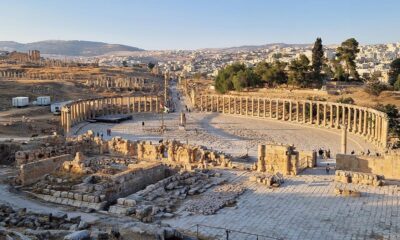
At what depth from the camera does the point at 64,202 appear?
72.1 feet

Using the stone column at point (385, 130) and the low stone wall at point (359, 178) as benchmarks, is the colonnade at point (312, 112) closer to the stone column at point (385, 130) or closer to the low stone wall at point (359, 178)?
the stone column at point (385, 130)

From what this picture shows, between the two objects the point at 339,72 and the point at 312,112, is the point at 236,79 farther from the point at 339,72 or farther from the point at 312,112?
the point at 312,112

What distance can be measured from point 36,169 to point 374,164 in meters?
20.4

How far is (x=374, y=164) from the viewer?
27984mm

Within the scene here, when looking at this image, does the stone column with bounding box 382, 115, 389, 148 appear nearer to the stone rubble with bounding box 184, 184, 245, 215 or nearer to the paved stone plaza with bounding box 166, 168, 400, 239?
the paved stone plaza with bounding box 166, 168, 400, 239

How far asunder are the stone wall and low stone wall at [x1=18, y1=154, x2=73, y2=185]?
41.4 feet

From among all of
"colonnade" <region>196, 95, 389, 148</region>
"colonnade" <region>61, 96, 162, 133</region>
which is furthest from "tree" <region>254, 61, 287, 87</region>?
"colonnade" <region>61, 96, 162, 133</region>

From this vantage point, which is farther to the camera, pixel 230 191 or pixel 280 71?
pixel 280 71

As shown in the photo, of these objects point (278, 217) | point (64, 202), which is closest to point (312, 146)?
point (278, 217)

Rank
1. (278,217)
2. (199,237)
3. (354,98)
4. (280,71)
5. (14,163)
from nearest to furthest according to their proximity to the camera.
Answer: (199,237) → (278,217) → (14,163) → (354,98) → (280,71)

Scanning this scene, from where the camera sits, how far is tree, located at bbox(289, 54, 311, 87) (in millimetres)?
70750

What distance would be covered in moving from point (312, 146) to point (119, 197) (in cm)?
2683

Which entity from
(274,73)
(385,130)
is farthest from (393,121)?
(274,73)

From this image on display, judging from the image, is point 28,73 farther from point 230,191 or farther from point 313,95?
point 230,191
